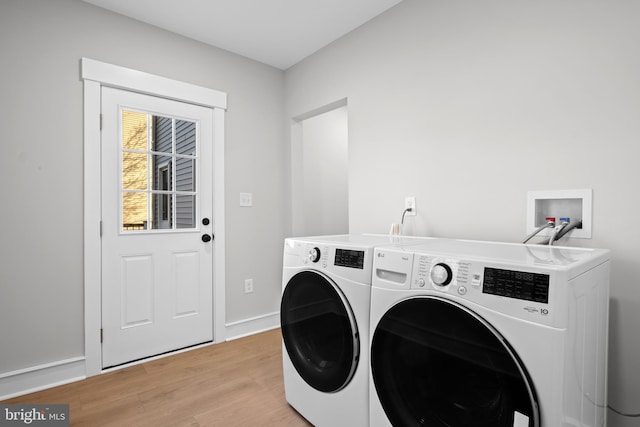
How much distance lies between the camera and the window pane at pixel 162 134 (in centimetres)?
234

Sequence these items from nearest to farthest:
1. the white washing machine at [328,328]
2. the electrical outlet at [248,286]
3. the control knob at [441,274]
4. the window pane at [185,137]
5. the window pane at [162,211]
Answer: the control knob at [441,274] → the white washing machine at [328,328] → the window pane at [162,211] → the window pane at [185,137] → the electrical outlet at [248,286]

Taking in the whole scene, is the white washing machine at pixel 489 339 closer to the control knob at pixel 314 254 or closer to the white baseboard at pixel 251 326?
the control knob at pixel 314 254

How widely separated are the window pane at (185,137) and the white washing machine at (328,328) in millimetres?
1347

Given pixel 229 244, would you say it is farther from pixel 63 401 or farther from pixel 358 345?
pixel 358 345

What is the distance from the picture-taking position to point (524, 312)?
2.66 feet

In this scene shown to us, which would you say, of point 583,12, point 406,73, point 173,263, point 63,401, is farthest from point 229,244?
point 583,12

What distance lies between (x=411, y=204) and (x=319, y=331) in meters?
0.97

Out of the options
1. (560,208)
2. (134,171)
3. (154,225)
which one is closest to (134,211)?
(154,225)

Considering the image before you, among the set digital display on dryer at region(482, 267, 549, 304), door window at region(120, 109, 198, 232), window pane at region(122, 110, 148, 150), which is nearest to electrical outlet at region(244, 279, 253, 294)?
door window at region(120, 109, 198, 232)

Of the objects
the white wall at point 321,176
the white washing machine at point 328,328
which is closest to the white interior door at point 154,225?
the white wall at point 321,176

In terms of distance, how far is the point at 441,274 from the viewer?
0.98 m

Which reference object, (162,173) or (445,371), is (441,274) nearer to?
(445,371)

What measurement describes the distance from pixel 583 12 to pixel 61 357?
321 cm

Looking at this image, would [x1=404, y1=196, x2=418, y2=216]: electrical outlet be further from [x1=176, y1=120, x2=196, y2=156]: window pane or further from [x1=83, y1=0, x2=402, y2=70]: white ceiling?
[x1=176, y1=120, x2=196, y2=156]: window pane
